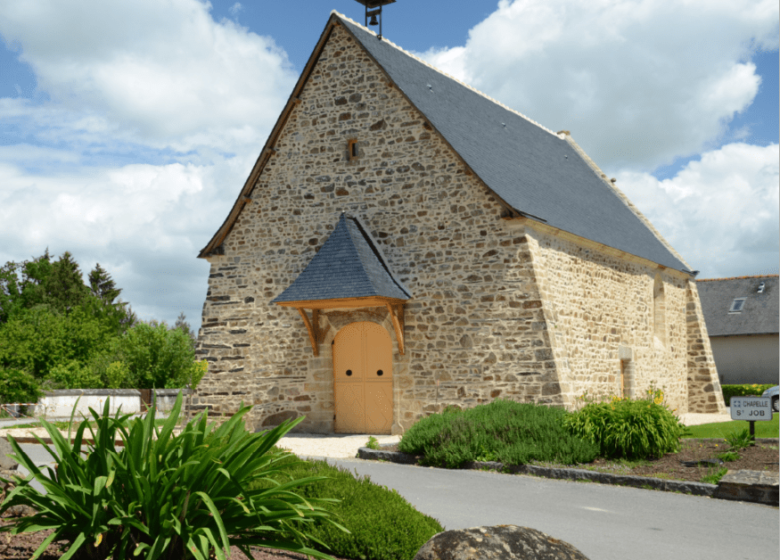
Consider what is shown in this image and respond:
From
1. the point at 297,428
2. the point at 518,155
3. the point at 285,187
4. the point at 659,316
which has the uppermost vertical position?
the point at 518,155

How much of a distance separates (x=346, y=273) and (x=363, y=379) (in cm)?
253

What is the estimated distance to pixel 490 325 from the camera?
14.5 metres

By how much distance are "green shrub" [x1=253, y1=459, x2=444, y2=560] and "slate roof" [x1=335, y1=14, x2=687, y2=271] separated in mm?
9124

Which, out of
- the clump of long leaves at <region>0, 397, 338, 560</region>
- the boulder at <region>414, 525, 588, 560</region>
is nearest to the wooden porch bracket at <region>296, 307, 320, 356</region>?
the clump of long leaves at <region>0, 397, 338, 560</region>

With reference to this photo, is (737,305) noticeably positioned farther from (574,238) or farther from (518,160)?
(574,238)

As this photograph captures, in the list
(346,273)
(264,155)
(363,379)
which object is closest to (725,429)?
(363,379)

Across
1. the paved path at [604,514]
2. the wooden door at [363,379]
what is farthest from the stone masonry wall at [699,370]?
the paved path at [604,514]

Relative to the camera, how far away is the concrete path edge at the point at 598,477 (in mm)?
9010

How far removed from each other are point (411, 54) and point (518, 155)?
396 centimetres

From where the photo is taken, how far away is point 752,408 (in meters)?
11.0

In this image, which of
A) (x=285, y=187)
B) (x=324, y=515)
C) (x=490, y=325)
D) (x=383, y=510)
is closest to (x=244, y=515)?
(x=324, y=515)

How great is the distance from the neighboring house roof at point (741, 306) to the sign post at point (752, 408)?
24.1 m

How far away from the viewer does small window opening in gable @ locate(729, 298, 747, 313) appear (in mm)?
34750

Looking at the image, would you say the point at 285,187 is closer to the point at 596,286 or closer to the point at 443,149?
the point at 443,149
